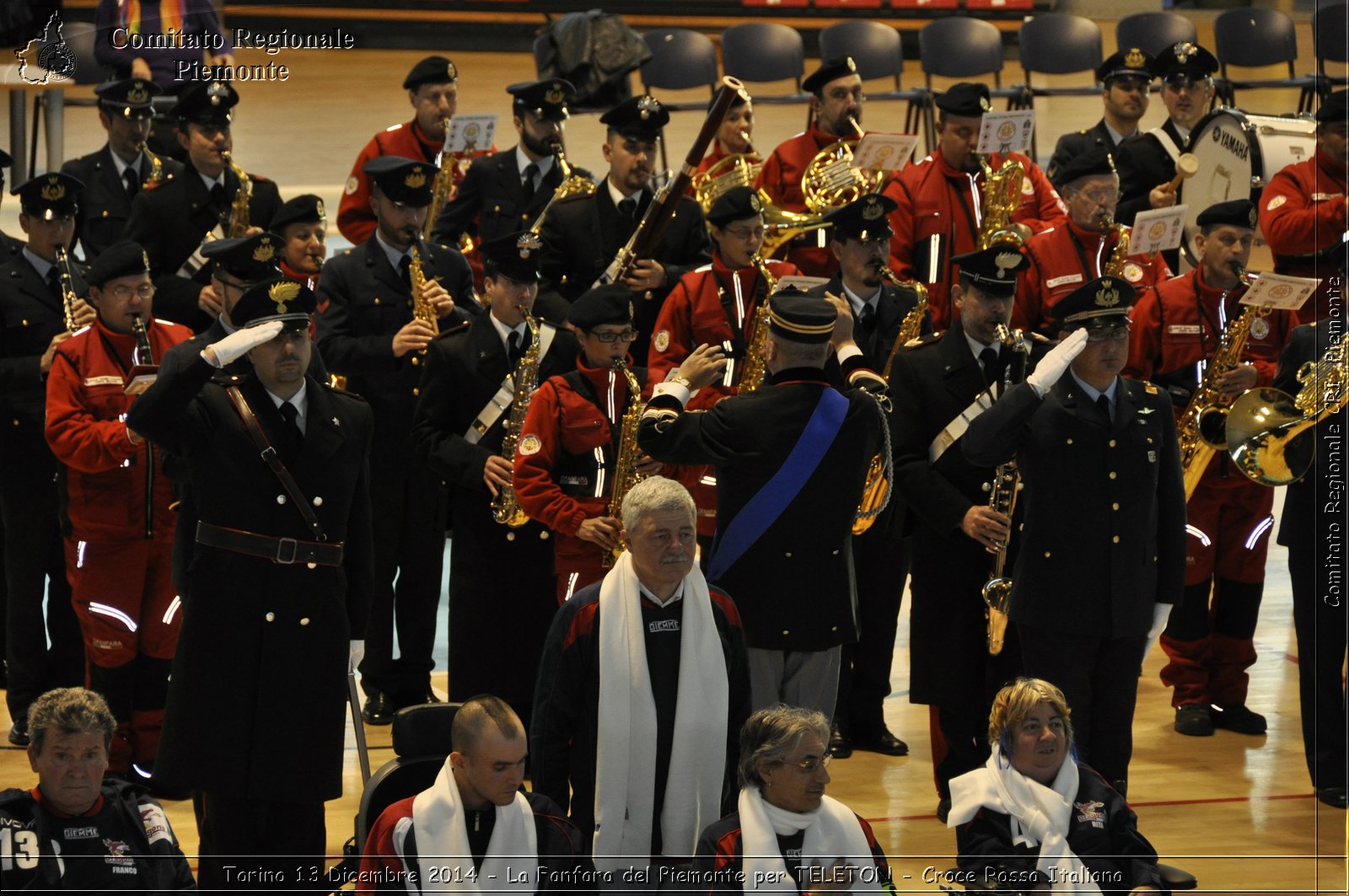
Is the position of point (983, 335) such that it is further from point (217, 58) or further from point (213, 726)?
point (217, 58)

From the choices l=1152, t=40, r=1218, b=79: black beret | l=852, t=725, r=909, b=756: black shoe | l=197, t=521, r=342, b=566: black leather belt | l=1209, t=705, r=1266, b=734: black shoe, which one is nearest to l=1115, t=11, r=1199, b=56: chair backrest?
l=1152, t=40, r=1218, b=79: black beret

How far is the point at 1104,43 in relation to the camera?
18922 millimetres

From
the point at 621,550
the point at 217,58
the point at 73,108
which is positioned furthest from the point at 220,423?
the point at 73,108

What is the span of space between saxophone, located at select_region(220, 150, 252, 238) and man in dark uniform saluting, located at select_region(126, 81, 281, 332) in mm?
12

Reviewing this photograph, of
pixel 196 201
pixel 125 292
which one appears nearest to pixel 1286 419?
pixel 125 292

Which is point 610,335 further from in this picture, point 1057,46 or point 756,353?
point 1057,46

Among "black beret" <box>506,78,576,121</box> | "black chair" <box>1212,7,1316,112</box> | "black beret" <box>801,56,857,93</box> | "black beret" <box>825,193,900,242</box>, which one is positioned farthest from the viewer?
"black chair" <box>1212,7,1316,112</box>

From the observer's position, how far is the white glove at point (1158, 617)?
6.27 m

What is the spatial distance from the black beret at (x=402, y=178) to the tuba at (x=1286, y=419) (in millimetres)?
3258

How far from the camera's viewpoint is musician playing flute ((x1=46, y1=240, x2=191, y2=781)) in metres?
6.59

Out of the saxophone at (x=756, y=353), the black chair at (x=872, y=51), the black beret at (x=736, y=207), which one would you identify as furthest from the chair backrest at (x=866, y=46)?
the saxophone at (x=756, y=353)

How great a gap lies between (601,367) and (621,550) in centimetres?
66

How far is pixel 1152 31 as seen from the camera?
1499 centimetres

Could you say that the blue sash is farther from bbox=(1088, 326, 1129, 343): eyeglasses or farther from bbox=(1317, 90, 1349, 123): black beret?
bbox=(1317, 90, 1349, 123): black beret
